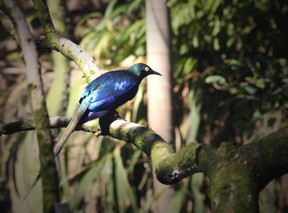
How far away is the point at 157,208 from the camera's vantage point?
2.33m

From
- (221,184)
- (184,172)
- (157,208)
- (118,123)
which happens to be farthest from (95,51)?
(221,184)

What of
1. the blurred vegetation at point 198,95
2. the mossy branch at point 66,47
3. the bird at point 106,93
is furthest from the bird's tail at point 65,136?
the blurred vegetation at point 198,95

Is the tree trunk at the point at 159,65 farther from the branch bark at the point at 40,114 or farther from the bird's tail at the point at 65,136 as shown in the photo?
the branch bark at the point at 40,114

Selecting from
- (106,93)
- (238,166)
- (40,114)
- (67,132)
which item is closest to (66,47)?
(106,93)

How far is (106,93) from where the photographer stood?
124 centimetres

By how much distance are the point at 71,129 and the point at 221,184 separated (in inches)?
18.2

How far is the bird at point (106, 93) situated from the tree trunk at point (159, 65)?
0.64m

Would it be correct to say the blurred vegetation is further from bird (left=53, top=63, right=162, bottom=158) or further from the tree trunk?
bird (left=53, top=63, right=162, bottom=158)

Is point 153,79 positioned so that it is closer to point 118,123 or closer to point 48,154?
point 118,123

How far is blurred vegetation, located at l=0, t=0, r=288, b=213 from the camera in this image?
2.83 m

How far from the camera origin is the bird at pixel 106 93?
1168 mm

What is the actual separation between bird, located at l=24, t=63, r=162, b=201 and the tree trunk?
0.64 m

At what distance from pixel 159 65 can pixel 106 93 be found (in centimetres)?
82

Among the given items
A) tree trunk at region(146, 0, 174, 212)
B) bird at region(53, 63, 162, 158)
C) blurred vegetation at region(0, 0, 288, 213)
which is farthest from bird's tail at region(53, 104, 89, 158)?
blurred vegetation at region(0, 0, 288, 213)
